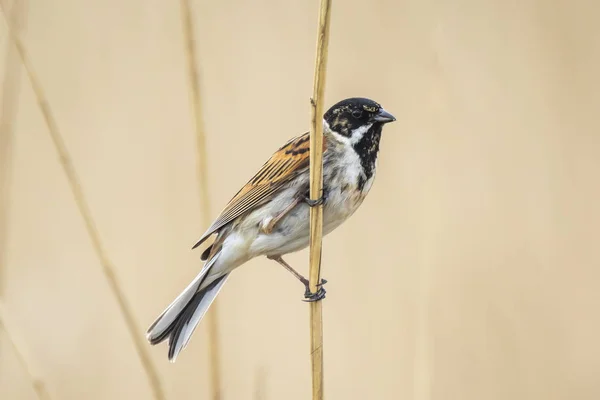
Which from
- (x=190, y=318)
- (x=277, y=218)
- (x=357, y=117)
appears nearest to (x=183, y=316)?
(x=190, y=318)

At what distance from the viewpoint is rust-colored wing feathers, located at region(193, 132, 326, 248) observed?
2.55 meters

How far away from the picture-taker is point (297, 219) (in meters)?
2.58

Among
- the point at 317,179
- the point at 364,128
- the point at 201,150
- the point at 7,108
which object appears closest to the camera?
the point at 317,179

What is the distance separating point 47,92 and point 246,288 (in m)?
1.59

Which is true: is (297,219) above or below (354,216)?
above

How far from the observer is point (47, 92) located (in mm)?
4043

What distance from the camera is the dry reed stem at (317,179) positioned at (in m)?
1.56

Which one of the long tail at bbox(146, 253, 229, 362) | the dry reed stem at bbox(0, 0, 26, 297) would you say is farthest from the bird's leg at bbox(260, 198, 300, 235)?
the dry reed stem at bbox(0, 0, 26, 297)

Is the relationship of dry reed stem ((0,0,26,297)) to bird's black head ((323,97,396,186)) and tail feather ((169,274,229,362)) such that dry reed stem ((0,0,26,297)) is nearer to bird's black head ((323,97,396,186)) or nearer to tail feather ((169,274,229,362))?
tail feather ((169,274,229,362))

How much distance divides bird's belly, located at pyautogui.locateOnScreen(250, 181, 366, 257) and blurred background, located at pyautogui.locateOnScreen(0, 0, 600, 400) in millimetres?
593

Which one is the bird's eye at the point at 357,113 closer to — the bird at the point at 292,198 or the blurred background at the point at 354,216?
the bird at the point at 292,198

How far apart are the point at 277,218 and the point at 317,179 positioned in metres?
0.71

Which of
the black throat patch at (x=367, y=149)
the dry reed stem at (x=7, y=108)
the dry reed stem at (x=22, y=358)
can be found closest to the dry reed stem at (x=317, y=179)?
the black throat patch at (x=367, y=149)

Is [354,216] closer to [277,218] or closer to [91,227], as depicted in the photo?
[277,218]
